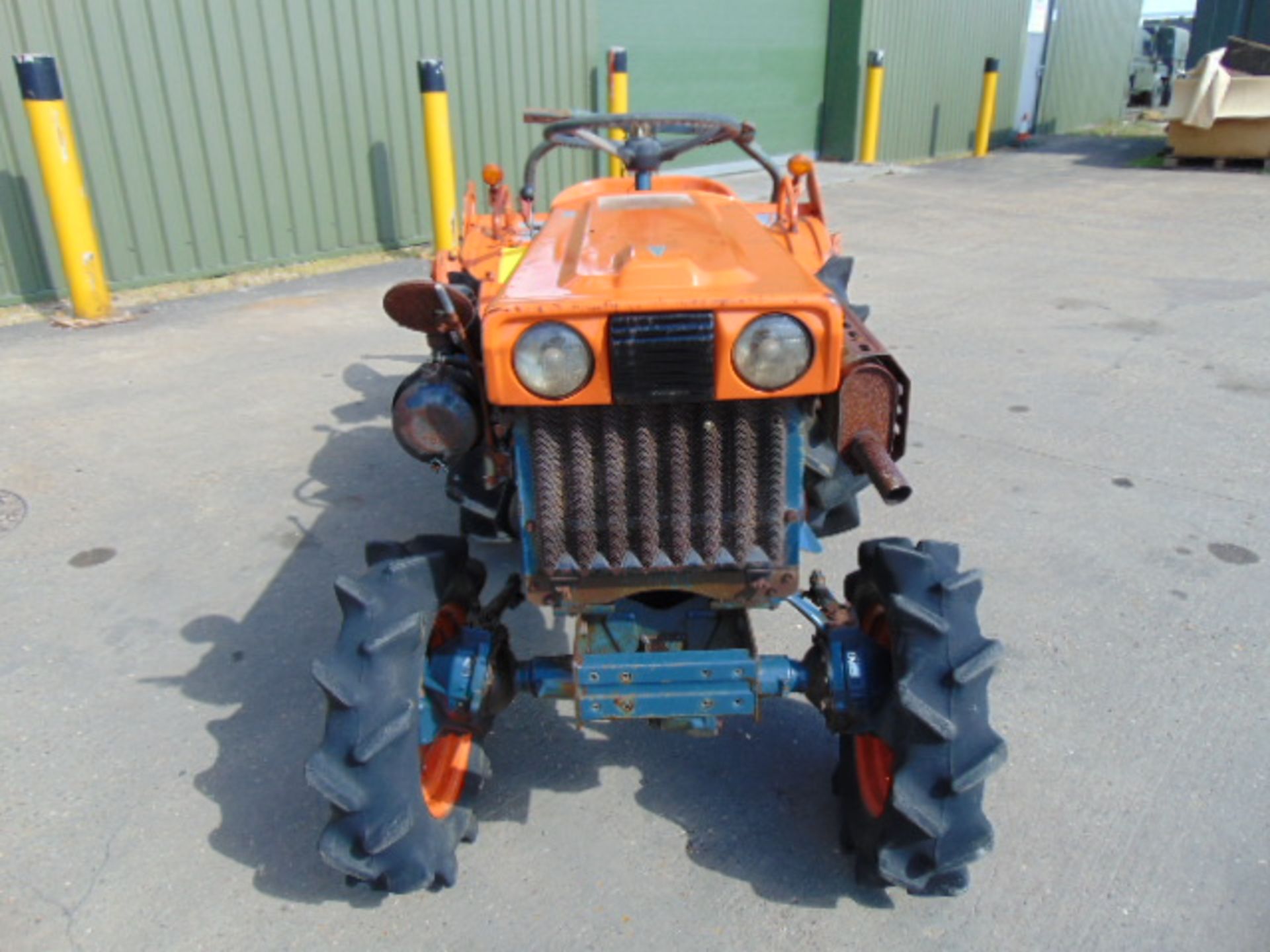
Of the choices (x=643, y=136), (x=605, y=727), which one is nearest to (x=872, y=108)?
(x=643, y=136)

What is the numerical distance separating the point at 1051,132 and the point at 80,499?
1972 centimetres

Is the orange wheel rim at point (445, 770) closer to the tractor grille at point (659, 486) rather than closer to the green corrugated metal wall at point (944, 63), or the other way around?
the tractor grille at point (659, 486)

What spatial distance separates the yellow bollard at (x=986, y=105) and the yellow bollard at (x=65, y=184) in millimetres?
13755

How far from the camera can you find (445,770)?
2.54m

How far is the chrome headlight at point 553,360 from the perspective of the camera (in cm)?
199

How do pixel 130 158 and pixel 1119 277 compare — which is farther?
pixel 1119 277

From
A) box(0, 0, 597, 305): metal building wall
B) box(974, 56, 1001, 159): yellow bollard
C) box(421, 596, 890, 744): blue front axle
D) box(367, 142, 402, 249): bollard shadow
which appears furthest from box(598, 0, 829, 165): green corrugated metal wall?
box(421, 596, 890, 744): blue front axle

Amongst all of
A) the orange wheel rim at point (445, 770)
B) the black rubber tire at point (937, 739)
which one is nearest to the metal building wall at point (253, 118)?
the orange wheel rim at point (445, 770)

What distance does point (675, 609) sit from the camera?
2559 millimetres

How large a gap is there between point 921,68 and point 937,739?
15012mm

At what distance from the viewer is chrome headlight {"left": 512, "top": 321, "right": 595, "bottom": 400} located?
6.52ft

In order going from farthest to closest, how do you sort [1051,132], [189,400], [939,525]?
[1051,132]
[189,400]
[939,525]

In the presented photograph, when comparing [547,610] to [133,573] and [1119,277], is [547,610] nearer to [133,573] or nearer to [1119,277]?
[133,573]

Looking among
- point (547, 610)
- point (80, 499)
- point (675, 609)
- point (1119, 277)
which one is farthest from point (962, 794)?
point (1119, 277)
